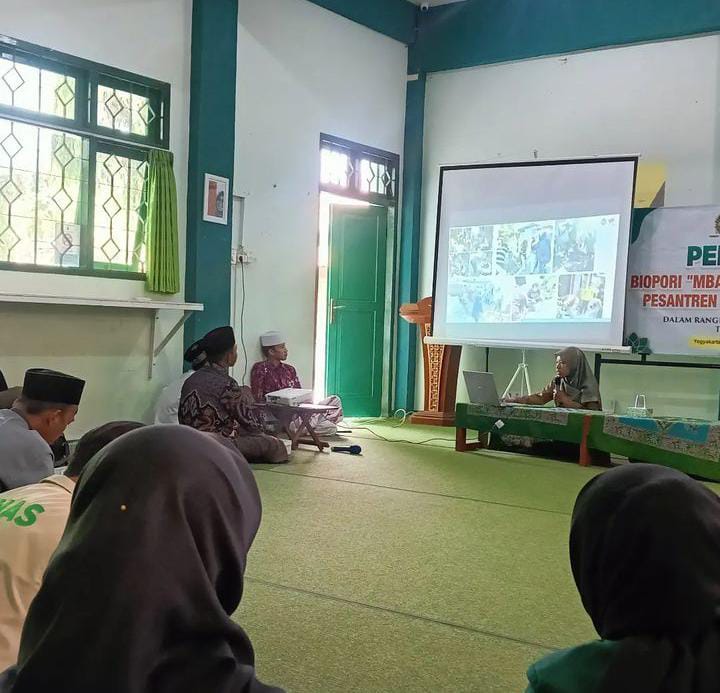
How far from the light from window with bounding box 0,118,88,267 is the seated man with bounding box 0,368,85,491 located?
2321 millimetres

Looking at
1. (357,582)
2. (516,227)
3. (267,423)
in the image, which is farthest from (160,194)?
(357,582)

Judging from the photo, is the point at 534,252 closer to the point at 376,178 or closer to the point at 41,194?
the point at 376,178

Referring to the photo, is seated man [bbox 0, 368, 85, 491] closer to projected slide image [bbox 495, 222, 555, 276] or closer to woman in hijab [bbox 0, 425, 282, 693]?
woman in hijab [bbox 0, 425, 282, 693]

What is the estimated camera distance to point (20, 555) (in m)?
1.48

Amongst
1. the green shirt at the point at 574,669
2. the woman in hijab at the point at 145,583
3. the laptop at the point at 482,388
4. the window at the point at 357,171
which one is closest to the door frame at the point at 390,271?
the window at the point at 357,171

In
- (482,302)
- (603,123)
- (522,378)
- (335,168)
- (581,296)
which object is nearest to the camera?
(581,296)

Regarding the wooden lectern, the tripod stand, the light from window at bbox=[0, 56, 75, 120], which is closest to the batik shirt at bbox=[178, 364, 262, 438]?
the light from window at bbox=[0, 56, 75, 120]

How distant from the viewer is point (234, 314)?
6.32 m

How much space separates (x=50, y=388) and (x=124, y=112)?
10.5 ft

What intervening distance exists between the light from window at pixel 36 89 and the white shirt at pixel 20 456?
2.96 metres

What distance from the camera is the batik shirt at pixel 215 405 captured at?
4.95 metres

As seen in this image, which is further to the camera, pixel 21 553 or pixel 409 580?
pixel 409 580

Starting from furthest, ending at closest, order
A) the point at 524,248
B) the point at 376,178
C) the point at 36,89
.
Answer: the point at 376,178 → the point at 524,248 → the point at 36,89

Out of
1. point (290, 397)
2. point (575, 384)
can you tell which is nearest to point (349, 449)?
point (290, 397)
